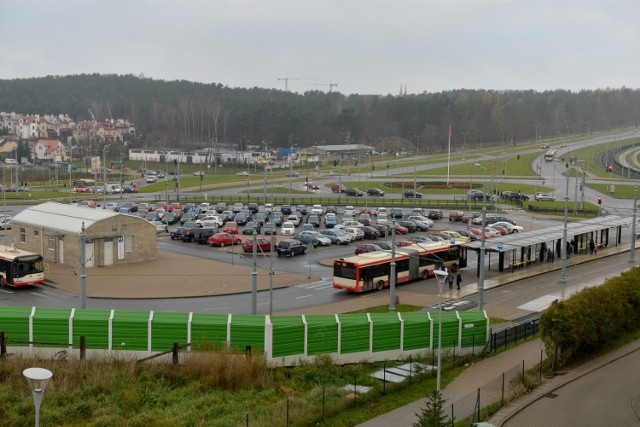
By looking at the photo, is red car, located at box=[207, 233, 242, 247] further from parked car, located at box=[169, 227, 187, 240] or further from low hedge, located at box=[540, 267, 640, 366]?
low hedge, located at box=[540, 267, 640, 366]

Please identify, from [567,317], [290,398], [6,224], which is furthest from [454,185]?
[290,398]

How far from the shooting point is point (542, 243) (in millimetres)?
52625

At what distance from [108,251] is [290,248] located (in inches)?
526

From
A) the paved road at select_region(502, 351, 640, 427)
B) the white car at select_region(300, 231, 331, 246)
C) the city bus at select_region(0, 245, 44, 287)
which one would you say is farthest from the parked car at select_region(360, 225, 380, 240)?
the paved road at select_region(502, 351, 640, 427)

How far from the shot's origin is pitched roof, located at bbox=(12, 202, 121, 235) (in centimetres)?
4859

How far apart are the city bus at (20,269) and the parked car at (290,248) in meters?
18.1

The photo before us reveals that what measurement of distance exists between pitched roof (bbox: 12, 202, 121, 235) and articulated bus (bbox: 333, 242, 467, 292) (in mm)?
16655

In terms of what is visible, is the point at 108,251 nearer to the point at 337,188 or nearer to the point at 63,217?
the point at 63,217

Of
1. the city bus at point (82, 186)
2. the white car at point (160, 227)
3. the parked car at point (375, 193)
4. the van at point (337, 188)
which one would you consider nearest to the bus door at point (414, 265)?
the white car at point (160, 227)

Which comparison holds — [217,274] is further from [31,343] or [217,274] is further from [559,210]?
[559,210]

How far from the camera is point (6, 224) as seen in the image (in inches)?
2447

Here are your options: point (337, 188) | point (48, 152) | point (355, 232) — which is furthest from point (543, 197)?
point (48, 152)

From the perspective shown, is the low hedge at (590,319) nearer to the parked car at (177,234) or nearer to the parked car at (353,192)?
the parked car at (177,234)

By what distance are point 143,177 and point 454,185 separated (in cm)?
5982
